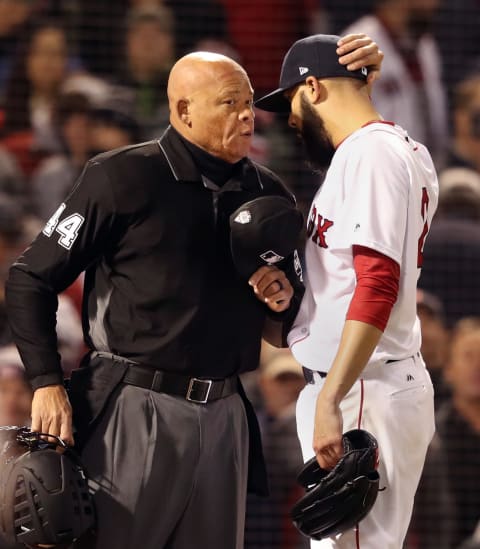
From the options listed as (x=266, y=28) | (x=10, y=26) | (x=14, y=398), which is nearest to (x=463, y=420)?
(x=14, y=398)

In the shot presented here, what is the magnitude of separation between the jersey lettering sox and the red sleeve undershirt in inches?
1.0

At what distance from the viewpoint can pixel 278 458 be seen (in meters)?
4.91

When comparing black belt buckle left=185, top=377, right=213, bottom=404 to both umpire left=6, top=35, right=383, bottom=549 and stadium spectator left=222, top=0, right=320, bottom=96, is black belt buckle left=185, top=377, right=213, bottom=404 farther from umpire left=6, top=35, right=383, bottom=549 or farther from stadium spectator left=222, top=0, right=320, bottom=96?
stadium spectator left=222, top=0, right=320, bottom=96

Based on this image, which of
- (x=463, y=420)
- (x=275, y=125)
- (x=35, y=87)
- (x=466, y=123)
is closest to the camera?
(x=463, y=420)

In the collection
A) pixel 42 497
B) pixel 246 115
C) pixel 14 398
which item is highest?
pixel 246 115

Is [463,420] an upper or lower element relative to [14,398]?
lower

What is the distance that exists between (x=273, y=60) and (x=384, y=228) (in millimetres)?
3625

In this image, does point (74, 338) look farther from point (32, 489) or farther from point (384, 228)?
point (384, 228)

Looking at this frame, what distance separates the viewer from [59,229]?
9.39 ft

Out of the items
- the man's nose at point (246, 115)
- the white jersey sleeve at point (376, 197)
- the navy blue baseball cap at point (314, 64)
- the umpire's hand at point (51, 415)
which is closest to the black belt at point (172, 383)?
the umpire's hand at point (51, 415)

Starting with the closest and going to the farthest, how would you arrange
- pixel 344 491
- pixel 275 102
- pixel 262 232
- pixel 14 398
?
pixel 344 491
pixel 262 232
pixel 275 102
pixel 14 398

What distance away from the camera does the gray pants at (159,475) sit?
9.29 ft

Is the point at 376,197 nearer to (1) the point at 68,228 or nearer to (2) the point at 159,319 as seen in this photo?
(2) the point at 159,319

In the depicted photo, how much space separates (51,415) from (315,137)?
0.91m
